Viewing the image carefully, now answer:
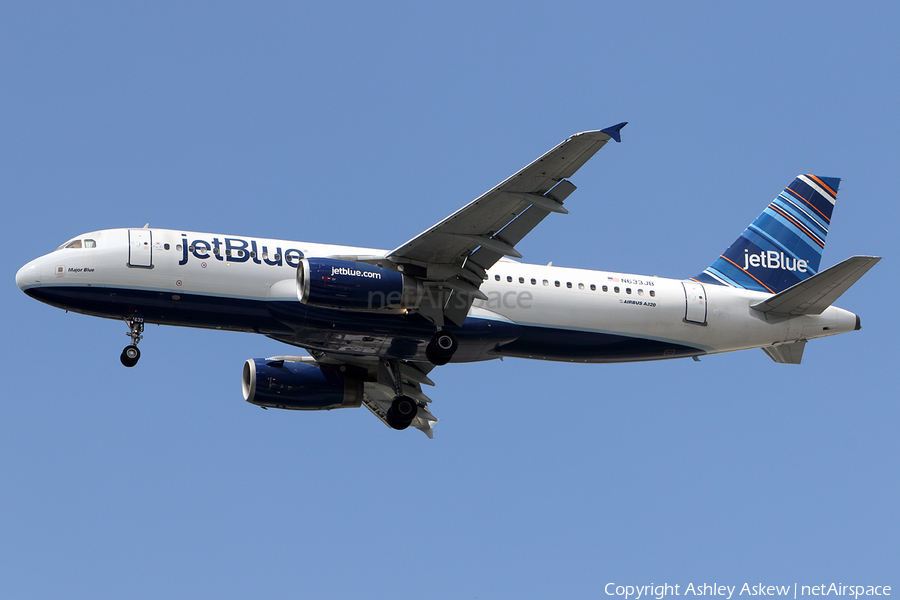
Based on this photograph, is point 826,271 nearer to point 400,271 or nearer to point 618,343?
point 618,343

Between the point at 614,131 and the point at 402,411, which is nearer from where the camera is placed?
the point at 614,131

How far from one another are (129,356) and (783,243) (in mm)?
23613

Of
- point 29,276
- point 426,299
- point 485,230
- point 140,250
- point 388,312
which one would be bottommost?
point 388,312

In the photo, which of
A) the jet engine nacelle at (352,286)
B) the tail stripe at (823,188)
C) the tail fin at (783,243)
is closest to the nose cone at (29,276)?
the jet engine nacelle at (352,286)

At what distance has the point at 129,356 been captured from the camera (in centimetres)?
3219

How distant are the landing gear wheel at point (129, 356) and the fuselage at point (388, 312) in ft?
3.14

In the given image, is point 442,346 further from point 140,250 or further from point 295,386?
Answer: point 140,250

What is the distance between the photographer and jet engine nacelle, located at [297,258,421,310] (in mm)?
30953

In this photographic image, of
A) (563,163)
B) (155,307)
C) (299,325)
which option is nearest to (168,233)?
(155,307)

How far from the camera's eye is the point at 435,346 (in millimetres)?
33438

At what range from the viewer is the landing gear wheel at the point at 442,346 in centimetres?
3341

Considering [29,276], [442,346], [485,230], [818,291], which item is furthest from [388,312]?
[818,291]

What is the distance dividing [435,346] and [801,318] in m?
12.7

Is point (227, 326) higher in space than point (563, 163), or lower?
lower
